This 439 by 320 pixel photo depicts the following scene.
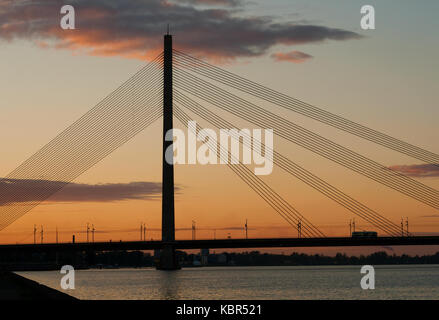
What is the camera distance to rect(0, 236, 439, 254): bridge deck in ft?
267

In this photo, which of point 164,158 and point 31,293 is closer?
point 31,293

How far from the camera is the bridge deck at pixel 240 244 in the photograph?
8138 centimetres

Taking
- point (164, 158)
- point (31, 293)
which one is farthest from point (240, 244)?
point (31, 293)

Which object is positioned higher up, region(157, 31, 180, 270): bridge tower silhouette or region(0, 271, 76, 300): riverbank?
region(157, 31, 180, 270): bridge tower silhouette

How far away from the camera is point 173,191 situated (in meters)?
74.4

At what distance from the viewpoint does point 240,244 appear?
296 ft
